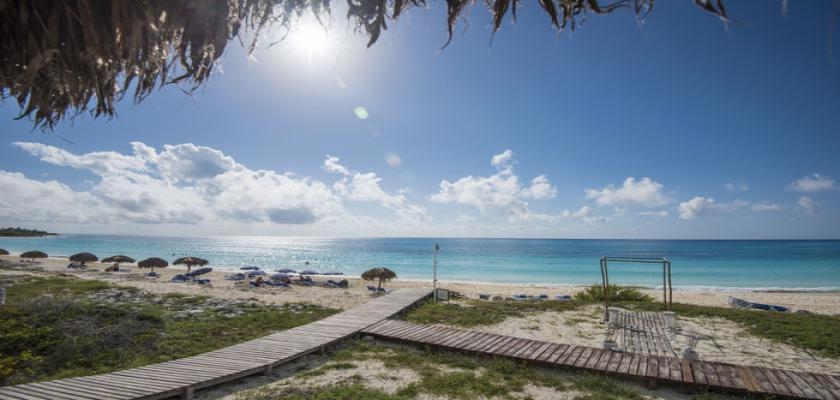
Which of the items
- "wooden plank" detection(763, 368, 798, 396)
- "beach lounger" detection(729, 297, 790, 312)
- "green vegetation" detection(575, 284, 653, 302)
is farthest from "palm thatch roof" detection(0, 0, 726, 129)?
"beach lounger" detection(729, 297, 790, 312)

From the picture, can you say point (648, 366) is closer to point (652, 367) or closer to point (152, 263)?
point (652, 367)

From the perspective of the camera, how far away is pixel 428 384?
6.50m

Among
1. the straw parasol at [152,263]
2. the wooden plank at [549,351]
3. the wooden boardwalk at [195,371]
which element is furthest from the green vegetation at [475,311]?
the straw parasol at [152,263]

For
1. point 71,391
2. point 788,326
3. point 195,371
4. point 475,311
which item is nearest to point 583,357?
point 475,311

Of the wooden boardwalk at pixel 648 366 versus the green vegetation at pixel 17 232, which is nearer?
the wooden boardwalk at pixel 648 366

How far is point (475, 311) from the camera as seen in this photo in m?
13.3

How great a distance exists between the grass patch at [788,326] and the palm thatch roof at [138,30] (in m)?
12.4

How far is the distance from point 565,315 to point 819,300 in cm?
2130

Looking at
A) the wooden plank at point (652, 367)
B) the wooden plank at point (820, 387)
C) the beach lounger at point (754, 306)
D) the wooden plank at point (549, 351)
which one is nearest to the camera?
the wooden plank at point (820, 387)

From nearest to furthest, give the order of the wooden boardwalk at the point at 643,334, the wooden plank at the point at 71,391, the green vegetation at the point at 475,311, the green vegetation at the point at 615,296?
the wooden plank at the point at 71,391 < the wooden boardwalk at the point at 643,334 < the green vegetation at the point at 475,311 < the green vegetation at the point at 615,296

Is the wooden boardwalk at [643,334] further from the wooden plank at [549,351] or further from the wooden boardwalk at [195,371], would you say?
the wooden boardwalk at [195,371]

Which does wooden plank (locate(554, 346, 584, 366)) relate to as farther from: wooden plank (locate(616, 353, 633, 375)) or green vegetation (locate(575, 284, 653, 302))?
green vegetation (locate(575, 284, 653, 302))

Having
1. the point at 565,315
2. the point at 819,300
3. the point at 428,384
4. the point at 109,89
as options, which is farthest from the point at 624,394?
the point at 819,300

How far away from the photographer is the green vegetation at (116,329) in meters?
6.76
